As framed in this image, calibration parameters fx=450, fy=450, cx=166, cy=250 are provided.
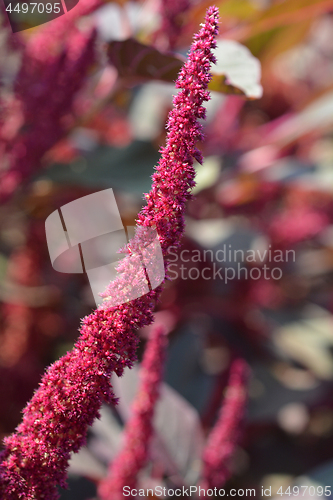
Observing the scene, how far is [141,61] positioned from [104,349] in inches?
21.5

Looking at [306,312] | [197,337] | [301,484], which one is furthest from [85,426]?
[306,312]

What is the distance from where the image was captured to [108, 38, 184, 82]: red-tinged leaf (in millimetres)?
672

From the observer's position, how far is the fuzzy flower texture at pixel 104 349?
0.32m

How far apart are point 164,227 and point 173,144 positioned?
0.06 metres

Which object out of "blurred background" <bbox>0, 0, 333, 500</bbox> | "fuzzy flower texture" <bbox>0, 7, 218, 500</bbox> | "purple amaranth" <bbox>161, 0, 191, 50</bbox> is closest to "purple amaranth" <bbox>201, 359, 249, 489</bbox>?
"blurred background" <bbox>0, 0, 333, 500</bbox>

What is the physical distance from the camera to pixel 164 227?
317 millimetres

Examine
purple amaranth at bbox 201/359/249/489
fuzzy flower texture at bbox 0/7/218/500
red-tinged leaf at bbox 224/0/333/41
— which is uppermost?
red-tinged leaf at bbox 224/0/333/41

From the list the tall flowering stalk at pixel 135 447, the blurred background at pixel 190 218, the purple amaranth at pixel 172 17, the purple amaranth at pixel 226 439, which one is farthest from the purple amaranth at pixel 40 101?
the purple amaranth at pixel 226 439

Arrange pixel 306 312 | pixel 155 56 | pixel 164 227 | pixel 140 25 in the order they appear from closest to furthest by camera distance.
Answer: pixel 164 227 < pixel 155 56 < pixel 140 25 < pixel 306 312

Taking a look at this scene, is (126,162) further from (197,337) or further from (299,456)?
(299,456)

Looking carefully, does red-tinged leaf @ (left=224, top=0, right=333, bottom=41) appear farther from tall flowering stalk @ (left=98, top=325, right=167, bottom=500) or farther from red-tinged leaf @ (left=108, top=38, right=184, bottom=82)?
tall flowering stalk @ (left=98, top=325, right=167, bottom=500)

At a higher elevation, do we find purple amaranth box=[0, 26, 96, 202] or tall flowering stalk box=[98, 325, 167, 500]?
purple amaranth box=[0, 26, 96, 202]

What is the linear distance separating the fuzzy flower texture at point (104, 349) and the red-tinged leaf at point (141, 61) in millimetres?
346

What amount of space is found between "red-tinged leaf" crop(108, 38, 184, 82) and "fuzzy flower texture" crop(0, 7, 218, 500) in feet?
1.14
